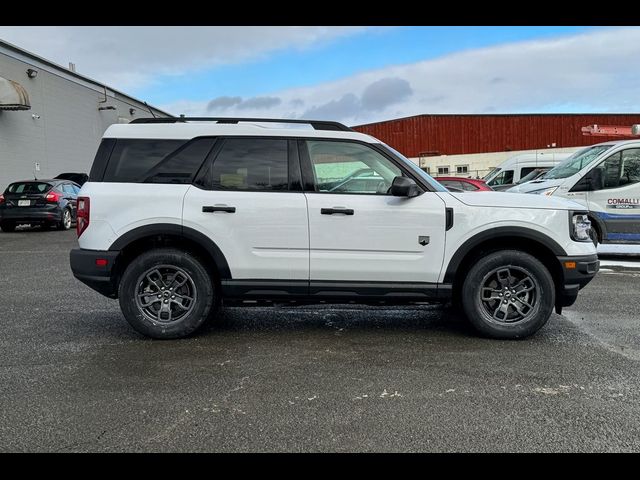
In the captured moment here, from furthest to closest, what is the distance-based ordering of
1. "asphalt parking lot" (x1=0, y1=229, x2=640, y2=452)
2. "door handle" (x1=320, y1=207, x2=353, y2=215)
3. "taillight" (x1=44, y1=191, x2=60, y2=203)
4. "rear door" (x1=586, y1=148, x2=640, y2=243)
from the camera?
"taillight" (x1=44, y1=191, x2=60, y2=203) → "rear door" (x1=586, y1=148, x2=640, y2=243) → "door handle" (x1=320, y1=207, x2=353, y2=215) → "asphalt parking lot" (x1=0, y1=229, x2=640, y2=452)

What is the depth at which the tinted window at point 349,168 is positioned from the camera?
467 cm

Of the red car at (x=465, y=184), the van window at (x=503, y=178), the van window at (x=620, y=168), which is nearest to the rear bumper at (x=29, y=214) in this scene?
the red car at (x=465, y=184)

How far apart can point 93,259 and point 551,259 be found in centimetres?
419

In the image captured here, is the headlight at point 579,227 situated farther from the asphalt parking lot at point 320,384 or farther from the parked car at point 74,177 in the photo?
the parked car at point 74,177

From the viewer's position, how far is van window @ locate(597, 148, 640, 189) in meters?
8.87

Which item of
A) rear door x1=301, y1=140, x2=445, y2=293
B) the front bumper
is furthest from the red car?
rear door x1=301, y1=140, x2=445, y2=293

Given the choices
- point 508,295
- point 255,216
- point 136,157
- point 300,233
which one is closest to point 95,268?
point 136,157

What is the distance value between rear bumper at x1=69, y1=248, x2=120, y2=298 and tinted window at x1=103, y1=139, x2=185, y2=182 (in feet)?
2.25

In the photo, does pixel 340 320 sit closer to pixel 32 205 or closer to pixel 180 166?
pixel 180 166

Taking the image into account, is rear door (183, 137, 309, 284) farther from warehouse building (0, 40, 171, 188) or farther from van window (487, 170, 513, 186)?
van window (487, 170, 513, 186)

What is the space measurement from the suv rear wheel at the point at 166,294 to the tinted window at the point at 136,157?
0.74 metres

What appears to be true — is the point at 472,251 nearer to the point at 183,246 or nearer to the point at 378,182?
the point at 378,182

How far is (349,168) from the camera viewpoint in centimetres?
473

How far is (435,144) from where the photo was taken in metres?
37.0
